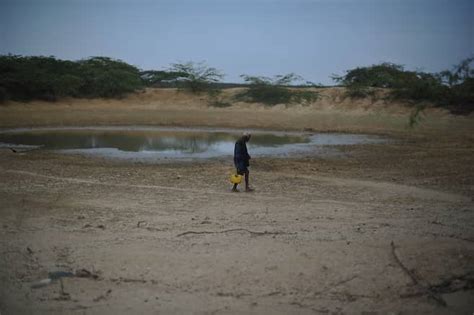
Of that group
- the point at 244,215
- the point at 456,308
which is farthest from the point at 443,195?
the point at 456,308

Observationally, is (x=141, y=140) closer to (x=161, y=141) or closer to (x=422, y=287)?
(x=161, y=141)

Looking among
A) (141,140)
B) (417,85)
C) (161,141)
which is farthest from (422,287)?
(417,85)

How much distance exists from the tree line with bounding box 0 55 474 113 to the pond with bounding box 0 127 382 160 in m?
9.06

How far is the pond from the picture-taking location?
18.5 meters

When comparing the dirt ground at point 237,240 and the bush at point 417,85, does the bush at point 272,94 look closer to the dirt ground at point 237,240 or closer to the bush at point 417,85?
the bush at point 417,85

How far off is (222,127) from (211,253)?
72.2 feet

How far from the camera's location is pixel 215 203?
9312mm

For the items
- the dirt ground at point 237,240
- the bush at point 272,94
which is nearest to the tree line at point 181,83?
the bush at point 272,94

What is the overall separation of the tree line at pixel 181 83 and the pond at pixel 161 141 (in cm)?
906

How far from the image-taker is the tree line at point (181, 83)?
30547mm

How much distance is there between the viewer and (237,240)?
264 inches

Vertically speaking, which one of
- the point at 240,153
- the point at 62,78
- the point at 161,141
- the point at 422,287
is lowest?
the point at 422,287

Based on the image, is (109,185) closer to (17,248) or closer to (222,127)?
(17,248)

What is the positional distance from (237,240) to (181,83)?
37618 mm
